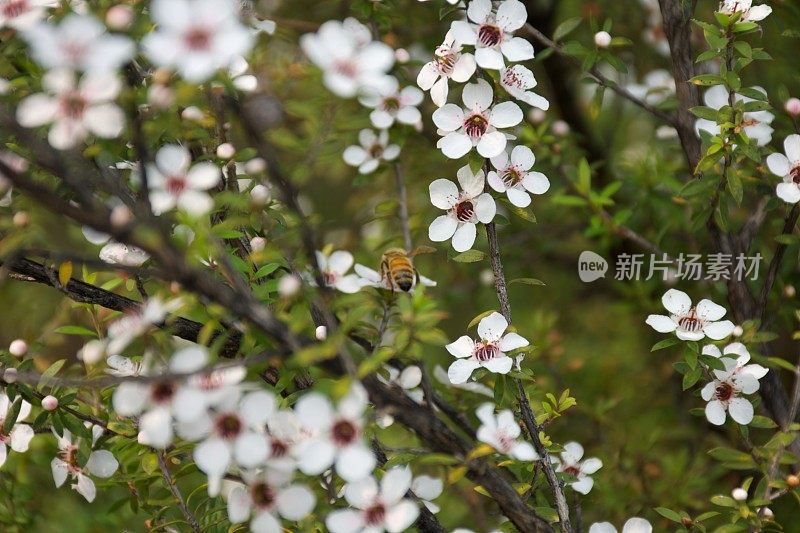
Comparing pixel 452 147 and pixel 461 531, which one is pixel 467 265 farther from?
pixel 461 531

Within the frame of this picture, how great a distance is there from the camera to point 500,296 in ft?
3.67

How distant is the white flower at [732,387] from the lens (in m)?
1.16

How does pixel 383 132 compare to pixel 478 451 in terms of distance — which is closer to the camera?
pixel 478 451

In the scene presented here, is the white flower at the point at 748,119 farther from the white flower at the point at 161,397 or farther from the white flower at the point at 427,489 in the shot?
the white flower at the point at 161,397

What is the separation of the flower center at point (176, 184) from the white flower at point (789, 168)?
833mm

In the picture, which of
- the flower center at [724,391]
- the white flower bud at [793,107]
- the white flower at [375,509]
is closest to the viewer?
the white flower at [375,509]

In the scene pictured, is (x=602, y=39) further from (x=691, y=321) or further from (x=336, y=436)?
(x=336, y=436)

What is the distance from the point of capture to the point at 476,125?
3.57 ft

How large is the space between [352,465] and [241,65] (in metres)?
0.60

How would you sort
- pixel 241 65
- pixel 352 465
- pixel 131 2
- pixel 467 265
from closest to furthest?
pixel 352 465 < pixel 131 2 < pixel 241 65 < pixel 467 265

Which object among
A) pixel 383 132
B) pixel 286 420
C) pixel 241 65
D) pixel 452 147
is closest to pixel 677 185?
pixel 383 132

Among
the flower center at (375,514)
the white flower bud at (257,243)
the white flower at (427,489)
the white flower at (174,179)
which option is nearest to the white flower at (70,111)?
the white flower at (174,179)

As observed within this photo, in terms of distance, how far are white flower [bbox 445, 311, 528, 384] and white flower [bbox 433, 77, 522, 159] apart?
0.22m

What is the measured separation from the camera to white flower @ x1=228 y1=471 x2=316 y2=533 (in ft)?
2.77
